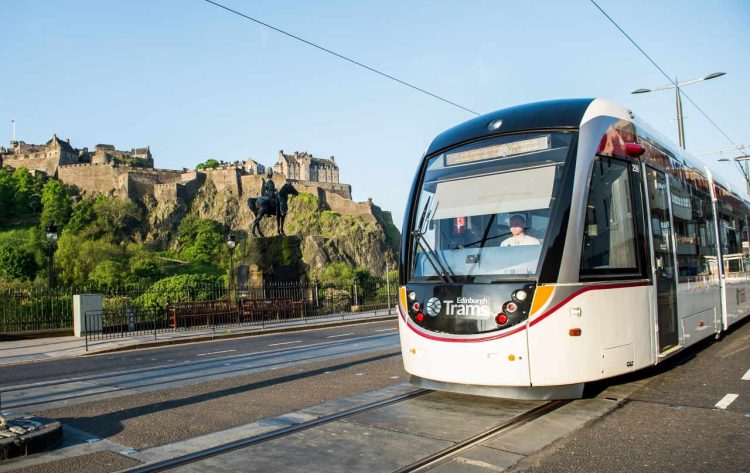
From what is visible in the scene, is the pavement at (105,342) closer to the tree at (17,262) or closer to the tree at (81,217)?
the tree at (17,262)

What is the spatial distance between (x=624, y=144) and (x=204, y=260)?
9465 centimetres

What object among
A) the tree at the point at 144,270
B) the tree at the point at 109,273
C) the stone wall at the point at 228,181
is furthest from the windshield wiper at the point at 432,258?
the stone wall at the point at 228,181

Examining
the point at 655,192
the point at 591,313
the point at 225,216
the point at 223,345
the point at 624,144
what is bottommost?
the point at 223,345

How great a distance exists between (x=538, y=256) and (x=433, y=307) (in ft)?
3.73

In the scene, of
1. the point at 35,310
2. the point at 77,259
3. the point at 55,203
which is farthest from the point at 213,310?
the point at 55,203

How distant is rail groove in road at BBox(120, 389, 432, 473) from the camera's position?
4510 mm

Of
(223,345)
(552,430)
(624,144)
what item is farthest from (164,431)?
(223,345)

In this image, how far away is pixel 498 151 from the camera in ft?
21.1

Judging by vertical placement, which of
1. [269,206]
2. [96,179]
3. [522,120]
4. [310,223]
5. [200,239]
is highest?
[96,179]

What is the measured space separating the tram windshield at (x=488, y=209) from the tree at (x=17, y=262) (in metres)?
80.1

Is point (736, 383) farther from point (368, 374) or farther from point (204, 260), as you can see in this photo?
point (204, 260)

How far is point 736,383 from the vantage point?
7.14 metres

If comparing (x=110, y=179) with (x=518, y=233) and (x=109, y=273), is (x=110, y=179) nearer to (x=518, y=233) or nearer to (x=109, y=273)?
(x=109, y=273)

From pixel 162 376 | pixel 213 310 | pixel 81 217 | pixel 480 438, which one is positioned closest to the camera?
pixel 480 438
